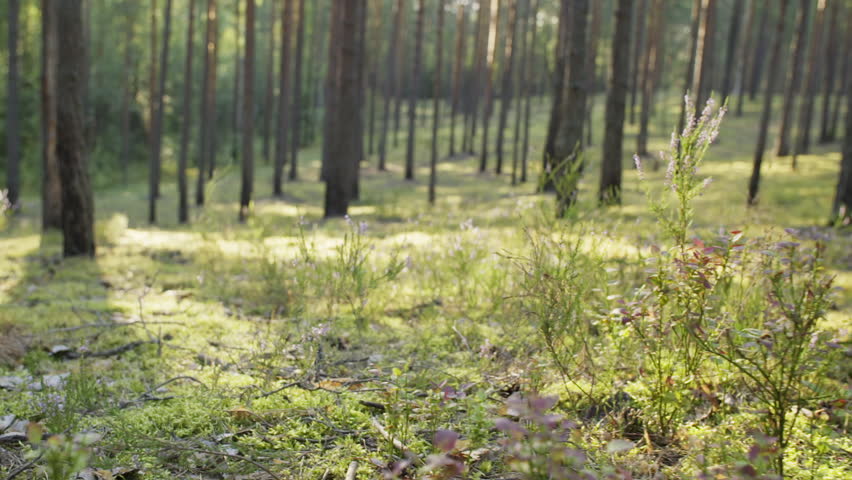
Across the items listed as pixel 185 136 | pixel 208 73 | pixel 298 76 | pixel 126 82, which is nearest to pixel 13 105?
pixel 185 136

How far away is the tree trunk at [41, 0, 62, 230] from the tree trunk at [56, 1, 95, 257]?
9.39 feet

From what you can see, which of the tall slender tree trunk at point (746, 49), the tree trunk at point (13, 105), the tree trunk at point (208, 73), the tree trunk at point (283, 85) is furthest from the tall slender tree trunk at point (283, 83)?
the tall slender tree trunk at point (746, 49)

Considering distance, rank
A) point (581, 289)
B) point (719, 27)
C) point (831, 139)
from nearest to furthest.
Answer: point (581, 289), point (831, 139), point (719, 27)

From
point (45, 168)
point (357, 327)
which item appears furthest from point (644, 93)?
point (357, 327)

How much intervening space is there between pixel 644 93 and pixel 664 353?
786 inches

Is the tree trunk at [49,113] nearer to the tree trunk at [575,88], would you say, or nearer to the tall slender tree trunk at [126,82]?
the tree trunk at [575,88]

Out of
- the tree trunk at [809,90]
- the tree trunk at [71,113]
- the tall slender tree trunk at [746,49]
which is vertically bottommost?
the tree trunk at [71,113]

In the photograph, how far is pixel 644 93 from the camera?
2152 centimetres

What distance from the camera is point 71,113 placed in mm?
7965

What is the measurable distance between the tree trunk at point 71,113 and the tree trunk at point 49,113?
2.86 m

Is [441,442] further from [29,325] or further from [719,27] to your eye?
[719,27]

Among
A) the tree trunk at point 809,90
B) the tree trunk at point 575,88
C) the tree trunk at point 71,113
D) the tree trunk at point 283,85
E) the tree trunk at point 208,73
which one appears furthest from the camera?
the tree trunk at point 809,90

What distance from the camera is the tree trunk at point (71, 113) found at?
7953mm

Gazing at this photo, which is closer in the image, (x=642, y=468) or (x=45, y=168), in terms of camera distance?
(x=642, y=468)
